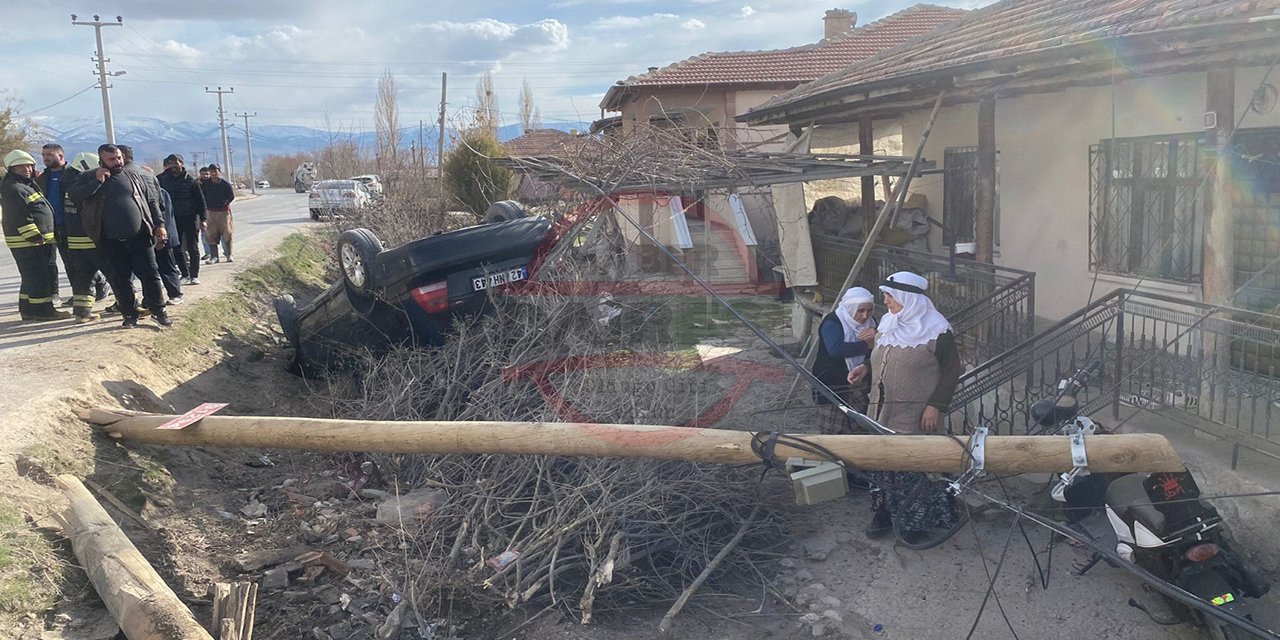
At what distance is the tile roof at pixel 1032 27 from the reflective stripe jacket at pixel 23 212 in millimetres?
7640

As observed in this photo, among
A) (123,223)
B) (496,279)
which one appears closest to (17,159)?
(123,223)

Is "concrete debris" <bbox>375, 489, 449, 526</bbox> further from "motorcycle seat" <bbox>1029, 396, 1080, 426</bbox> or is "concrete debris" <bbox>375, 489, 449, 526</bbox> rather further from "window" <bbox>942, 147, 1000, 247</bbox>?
"window" <bbox>942, 147, 1000, 247</bbox>

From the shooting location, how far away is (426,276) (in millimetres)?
6535

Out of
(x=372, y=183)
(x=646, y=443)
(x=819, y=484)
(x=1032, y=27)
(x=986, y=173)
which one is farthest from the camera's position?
(x=372, y=183)

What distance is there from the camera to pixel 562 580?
15.1ft

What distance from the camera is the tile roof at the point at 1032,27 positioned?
5000 mm

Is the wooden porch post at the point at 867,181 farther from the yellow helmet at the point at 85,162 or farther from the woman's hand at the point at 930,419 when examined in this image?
the yellow helmet at the point at 85,162

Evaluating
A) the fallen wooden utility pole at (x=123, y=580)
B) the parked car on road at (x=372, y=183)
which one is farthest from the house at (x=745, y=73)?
the fallen wooden utility pole at (x=123, y=580)

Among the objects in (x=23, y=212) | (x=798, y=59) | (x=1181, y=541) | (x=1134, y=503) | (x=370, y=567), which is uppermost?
(x=798, y=59)

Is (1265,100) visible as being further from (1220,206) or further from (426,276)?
(426,276)

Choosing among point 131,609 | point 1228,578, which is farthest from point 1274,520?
point 131,609

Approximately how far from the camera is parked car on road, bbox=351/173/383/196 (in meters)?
16.2

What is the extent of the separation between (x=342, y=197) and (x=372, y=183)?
783 mm

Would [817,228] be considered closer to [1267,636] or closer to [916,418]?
[916,418]
